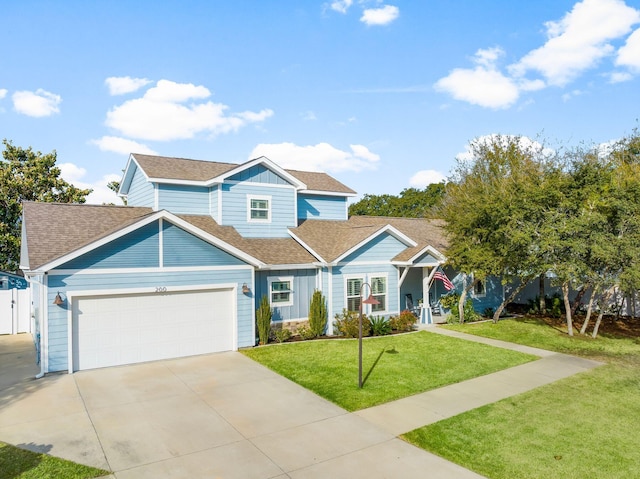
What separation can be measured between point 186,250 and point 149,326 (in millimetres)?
2533

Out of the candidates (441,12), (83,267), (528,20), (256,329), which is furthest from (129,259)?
(528,20)

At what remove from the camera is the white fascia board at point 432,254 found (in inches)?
686

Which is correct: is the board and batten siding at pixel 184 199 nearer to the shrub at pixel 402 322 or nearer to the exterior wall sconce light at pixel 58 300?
the exterior wall sconce light at pixel 58 300

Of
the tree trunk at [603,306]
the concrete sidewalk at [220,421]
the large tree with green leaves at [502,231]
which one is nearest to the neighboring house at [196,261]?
the concrete sidewalk at [220,421]

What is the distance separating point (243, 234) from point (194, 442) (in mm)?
10547

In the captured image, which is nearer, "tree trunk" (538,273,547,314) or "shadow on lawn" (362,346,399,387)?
"shadow on lawn" (362,346,399,387)

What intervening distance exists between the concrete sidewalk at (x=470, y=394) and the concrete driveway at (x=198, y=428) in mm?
669

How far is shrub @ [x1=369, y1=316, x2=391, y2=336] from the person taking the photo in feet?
54.3

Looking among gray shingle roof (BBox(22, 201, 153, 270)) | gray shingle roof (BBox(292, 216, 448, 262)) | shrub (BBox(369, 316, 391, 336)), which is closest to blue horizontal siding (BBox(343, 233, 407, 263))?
gray shingle roof (BBox(292, 216, 448, 262))

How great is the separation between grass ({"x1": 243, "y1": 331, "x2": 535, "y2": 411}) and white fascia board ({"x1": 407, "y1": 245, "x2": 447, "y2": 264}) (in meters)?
3.17

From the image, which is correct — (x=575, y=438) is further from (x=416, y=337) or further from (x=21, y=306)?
(x=21, y=306)

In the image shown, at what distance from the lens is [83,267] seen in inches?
462

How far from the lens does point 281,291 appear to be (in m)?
15.9

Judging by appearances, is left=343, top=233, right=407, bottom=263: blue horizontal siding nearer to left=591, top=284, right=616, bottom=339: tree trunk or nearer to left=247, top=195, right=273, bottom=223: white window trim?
left=247, top=195, right=273, bottom=223: white window trim
